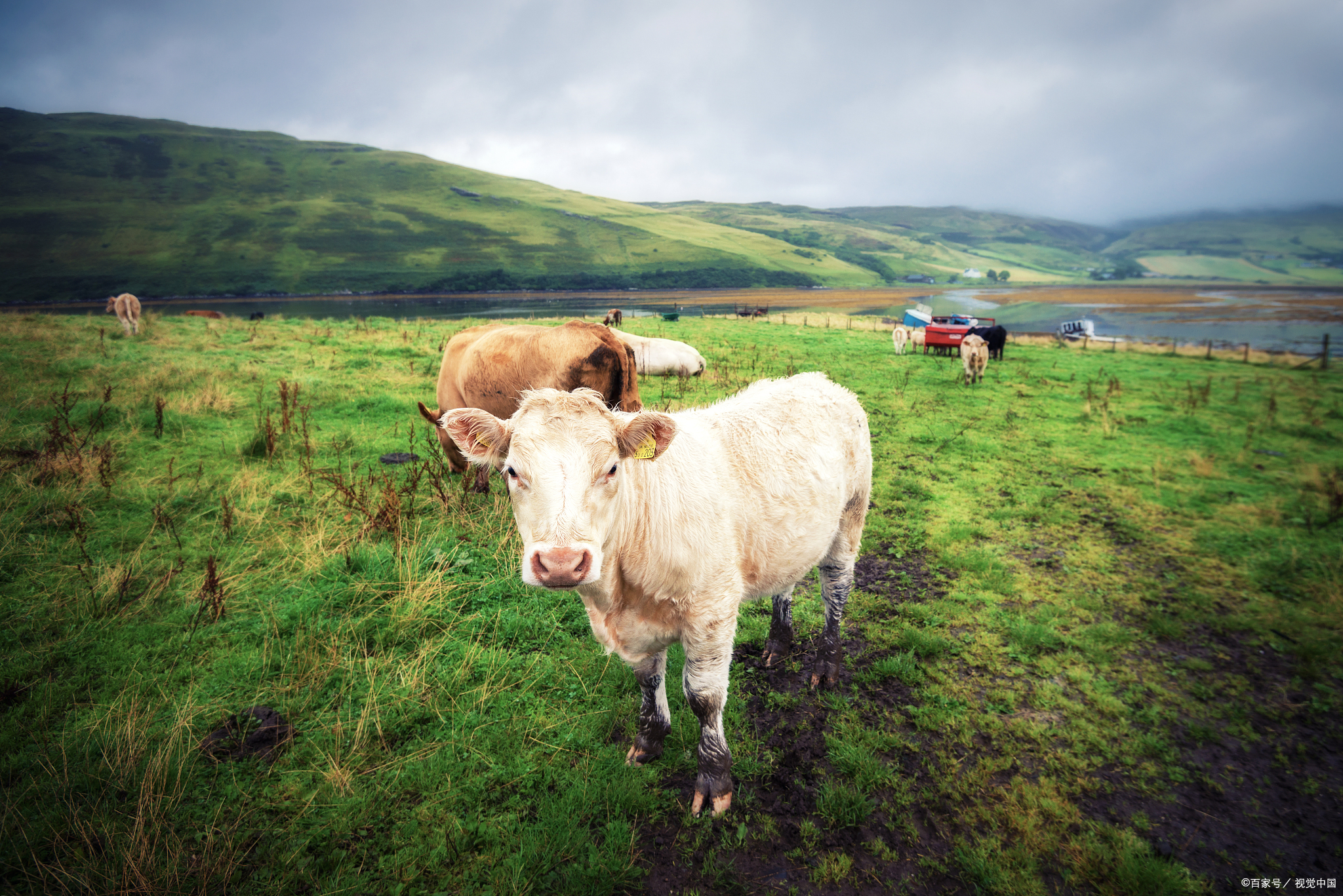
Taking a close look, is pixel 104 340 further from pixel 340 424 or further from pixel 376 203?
pixel 376 203

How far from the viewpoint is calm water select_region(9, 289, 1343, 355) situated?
48.5m

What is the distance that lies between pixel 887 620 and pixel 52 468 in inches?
432

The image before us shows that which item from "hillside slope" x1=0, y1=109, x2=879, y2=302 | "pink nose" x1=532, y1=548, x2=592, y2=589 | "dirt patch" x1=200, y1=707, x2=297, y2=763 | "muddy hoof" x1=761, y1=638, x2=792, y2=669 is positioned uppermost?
"hillside slope" x1=0, y1=109, x2=879, y2=302

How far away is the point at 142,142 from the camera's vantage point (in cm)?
16838

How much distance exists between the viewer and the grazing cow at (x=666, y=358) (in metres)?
18.4

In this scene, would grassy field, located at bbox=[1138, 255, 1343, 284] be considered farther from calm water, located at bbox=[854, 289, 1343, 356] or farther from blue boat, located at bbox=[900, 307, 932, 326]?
blue boat, located at bbox=[900, 307, 932, 326]

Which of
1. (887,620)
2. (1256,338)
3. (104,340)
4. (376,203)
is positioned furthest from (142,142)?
(1256,338)

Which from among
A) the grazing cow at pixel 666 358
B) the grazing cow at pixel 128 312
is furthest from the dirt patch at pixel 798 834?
the grazing cow at pixel 128 312

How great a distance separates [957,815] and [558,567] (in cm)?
346

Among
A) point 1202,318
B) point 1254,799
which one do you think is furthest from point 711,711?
point 1202,318

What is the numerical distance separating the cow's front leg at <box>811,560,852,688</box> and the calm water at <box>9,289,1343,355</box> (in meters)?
37.0

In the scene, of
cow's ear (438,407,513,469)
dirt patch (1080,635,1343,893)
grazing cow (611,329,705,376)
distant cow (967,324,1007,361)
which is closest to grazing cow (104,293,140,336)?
grazing cow (611,329,705,376)

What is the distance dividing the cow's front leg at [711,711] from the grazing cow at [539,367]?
497cm

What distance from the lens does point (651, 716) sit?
13.4 feet
